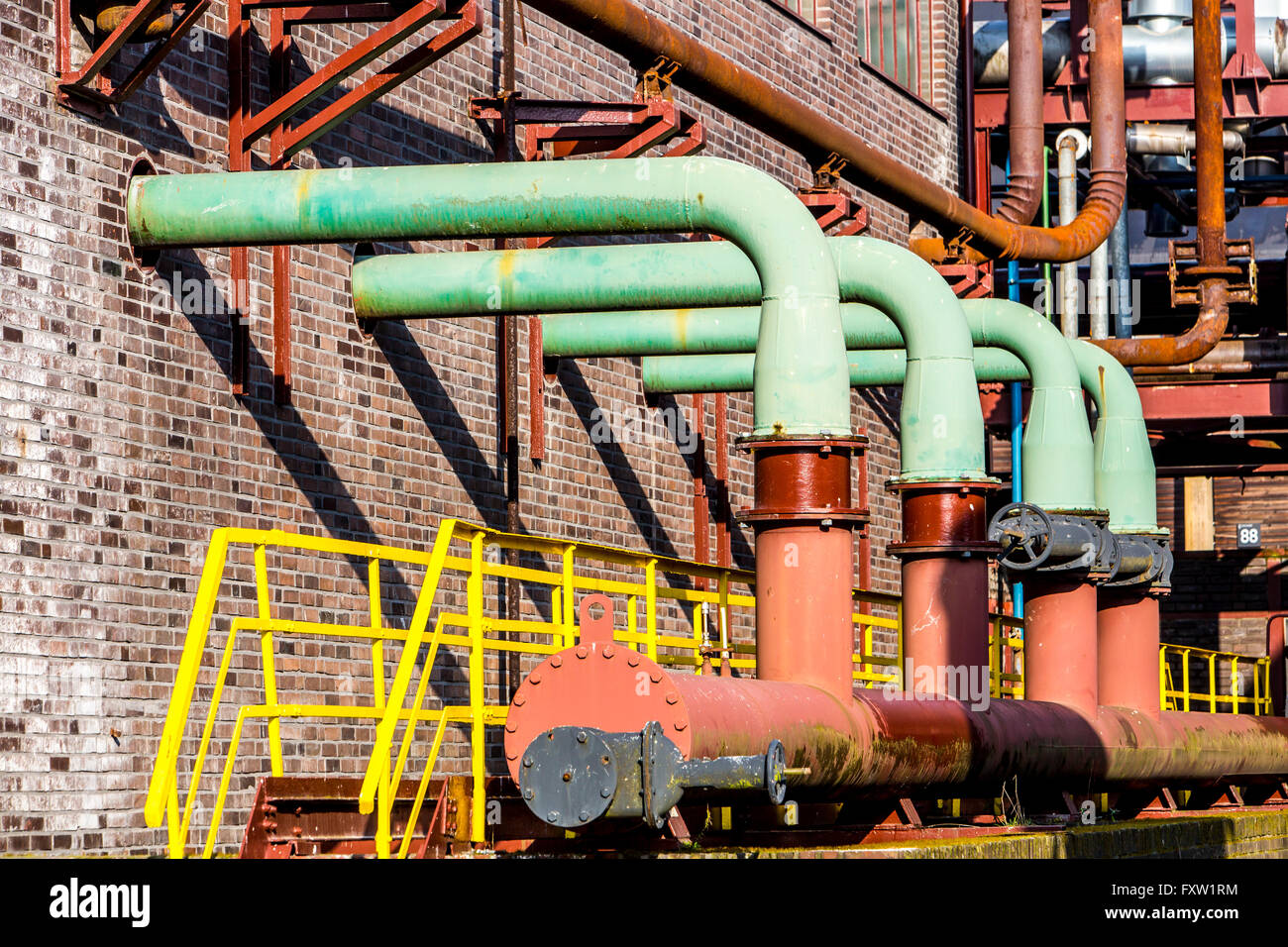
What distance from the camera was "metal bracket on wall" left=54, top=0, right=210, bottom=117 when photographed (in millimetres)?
8234

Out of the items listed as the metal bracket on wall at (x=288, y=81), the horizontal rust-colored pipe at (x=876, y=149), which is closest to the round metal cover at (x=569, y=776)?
the metal bracket on wall at (x=288, y=81)

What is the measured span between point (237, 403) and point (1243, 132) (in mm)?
13763

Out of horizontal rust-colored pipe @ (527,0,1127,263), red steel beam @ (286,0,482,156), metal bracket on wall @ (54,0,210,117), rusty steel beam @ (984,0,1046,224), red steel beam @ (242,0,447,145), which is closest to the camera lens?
metal bracket on wall @ (54,0,210,117)

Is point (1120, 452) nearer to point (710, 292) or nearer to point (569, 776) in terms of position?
point (710, 292)

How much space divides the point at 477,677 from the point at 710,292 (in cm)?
325

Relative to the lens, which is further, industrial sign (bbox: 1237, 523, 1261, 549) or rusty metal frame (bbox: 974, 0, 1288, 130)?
industrial sign (bbox: 1237, 523, 1261, 549)

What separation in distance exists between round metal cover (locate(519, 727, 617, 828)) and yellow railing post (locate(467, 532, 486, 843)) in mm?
971

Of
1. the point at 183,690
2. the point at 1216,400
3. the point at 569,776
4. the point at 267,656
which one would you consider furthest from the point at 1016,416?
the point at 569,776

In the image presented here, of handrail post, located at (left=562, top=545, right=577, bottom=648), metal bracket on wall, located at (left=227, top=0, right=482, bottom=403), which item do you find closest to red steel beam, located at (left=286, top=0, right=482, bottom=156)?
metal bracket on wall, located at (left=227, top=0, right=482, bottom=403)

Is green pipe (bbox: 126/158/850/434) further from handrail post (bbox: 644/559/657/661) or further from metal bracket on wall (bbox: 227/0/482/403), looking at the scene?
handrail post (bbox: 644/559/657/661)

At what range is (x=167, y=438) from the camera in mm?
8719

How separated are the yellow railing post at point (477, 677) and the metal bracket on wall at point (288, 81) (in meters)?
2.39
